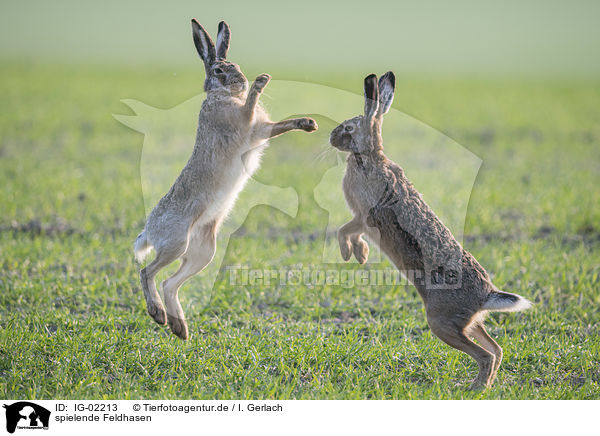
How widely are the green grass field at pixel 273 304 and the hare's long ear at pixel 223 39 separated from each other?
96cm

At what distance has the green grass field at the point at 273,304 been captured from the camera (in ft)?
14.7

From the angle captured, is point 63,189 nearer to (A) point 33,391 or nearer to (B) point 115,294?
(B) point 115,294

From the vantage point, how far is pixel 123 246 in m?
7.00

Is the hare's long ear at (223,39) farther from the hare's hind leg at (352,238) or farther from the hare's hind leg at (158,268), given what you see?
the hare's hind leg at (352,238)

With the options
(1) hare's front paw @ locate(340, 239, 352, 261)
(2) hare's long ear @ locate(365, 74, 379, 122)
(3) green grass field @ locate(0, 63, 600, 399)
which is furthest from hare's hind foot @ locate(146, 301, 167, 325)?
(2) hare's long ear @ locate(365, 74, 379, 122)

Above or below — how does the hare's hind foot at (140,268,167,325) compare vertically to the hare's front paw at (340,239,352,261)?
below

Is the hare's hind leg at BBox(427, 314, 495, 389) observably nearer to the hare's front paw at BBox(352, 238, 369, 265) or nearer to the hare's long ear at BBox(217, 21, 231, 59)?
the hare's front paw at BBox(352, 238, 369, 265)

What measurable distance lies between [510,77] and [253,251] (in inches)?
796

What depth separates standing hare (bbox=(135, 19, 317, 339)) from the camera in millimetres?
4594

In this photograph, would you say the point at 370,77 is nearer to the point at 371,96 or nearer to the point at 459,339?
the point at 371,96

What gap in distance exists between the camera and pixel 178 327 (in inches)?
185
